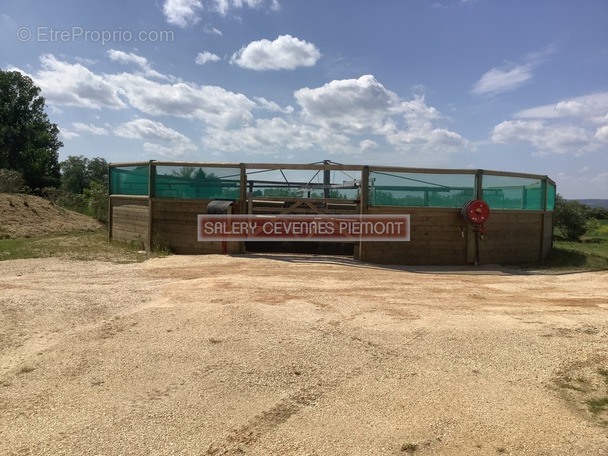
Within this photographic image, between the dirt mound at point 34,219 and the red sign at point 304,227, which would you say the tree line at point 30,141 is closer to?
the dirt mound at point 34,219

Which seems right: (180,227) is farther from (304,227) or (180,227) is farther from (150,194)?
(304,227)

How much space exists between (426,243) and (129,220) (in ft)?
30.9

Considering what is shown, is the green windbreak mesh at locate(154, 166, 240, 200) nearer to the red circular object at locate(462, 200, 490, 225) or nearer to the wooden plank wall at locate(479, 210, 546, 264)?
the red circular object at locate(462, 200, 490, 225)

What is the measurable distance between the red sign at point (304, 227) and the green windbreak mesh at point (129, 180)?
264cm

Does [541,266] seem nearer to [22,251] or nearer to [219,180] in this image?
[219,180]

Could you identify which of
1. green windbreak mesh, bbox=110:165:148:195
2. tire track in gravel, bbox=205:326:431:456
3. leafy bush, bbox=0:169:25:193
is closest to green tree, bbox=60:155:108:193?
leafy bush, bbox=0:169:25:193

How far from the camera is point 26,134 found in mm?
51094

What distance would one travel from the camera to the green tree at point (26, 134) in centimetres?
4925

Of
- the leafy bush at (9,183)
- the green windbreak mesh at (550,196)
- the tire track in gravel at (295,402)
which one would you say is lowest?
the tire track in gravel at (295,402)

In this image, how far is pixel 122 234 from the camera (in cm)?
1606

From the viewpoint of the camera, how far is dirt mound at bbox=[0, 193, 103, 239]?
2016 centimetres

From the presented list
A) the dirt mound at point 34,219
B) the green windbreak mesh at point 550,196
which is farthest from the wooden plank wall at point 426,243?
the dirt mound at point 34,219

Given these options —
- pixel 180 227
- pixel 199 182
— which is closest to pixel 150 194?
pixel 180 227

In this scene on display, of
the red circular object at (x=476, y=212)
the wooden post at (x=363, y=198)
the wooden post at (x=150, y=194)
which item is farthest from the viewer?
the wooden post at (x=150, y=194)
